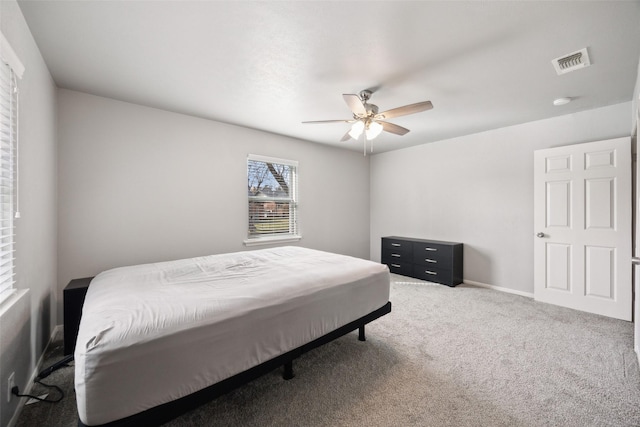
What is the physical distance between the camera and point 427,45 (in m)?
1.97

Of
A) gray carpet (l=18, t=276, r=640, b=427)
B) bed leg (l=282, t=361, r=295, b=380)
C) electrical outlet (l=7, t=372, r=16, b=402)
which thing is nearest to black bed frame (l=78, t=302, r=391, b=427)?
bed leg (l=282, t=361, r=295, b=380)

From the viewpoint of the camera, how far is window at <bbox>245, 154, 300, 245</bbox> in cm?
406

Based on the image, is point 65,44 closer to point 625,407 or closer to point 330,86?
point 330,86

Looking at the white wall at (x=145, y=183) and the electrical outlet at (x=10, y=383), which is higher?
the white wall at (x=145, y=183)

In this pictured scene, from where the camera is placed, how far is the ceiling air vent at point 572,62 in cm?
207

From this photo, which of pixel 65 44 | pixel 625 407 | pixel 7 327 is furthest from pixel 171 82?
pixel 625 407

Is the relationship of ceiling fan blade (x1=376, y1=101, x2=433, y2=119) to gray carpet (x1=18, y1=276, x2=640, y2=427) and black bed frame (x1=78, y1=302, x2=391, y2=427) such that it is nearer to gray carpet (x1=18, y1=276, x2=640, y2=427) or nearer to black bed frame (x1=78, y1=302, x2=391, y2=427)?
black bed frame (x1=78, y1=302, x2=391, y2=427)

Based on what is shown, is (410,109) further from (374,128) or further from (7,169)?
(7,169)

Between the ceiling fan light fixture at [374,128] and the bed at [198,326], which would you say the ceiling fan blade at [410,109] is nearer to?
the ceiling fan light fixture at [374,128]

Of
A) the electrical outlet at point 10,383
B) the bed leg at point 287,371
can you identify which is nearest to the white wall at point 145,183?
the electrical outlet at point 10,383

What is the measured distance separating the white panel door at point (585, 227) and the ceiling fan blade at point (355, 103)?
274 cm

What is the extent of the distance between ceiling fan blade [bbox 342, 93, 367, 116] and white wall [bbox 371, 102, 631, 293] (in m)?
2.71

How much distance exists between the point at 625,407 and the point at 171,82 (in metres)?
4.34

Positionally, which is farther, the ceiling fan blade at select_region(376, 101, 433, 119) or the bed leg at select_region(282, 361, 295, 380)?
the ceiling fan blade at select_region(376, 101, 433, 119)
